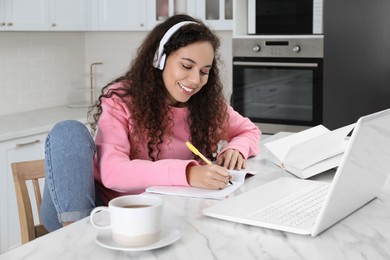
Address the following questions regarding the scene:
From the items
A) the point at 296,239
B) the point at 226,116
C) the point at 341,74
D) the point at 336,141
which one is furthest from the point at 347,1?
the point at 296,239

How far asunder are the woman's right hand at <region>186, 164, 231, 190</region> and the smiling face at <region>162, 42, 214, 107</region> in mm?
369

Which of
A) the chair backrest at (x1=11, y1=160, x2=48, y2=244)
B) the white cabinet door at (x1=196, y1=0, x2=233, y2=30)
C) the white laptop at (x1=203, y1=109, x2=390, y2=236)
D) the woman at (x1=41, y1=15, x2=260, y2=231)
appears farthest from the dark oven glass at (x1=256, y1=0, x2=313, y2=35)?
the white laptop at (x1=203, y1=109, x2=390, y2=236)


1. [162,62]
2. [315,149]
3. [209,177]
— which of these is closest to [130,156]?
[162,62]

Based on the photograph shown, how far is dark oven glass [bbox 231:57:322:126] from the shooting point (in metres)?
3.63

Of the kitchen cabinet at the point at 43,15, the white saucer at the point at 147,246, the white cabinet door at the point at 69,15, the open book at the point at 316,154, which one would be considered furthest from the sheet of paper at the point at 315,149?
the white cabinet door at the point at 69,15

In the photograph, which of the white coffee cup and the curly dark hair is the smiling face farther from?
the white coffee cup

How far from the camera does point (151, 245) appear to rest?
1.19 m

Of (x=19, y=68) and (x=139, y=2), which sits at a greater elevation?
(x=139, y=2)

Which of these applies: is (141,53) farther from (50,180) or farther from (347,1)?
(347,1)

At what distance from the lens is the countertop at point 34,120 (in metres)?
3.50

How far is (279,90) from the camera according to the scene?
3750 millimetres

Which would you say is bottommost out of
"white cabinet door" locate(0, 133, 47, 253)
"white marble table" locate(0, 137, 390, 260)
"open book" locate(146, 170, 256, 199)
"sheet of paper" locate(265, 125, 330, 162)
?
"white cabinet door" locate(0, 133, 47, 253)

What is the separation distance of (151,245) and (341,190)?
39 cm

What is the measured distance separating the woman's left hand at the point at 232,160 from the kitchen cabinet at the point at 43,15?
6.93 feet
